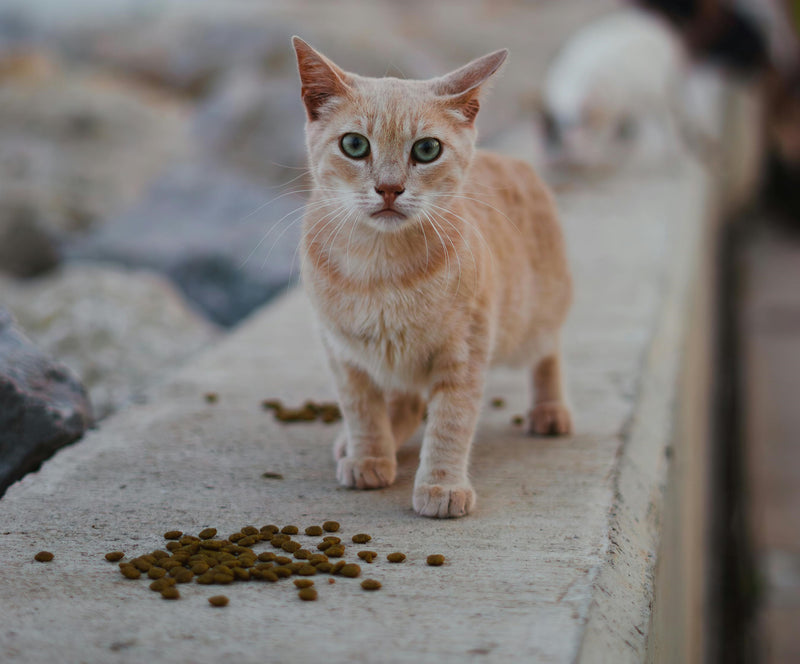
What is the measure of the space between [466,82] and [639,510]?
1153mm

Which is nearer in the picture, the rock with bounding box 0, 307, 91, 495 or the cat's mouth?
the cat's mouth

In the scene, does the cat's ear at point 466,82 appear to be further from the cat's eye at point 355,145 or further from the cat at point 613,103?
the cat at point 613,103

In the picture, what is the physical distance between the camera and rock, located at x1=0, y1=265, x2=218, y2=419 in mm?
3924

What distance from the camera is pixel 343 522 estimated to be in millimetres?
2270

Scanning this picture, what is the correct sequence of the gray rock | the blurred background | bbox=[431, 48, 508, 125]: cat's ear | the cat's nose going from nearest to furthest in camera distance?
the cat's nose < bbox=[431, 48, 508, 125]: cat's ear < the blurred background < the gray rock

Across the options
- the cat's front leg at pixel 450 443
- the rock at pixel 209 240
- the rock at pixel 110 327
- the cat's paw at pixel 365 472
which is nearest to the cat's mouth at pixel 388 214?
the cat's front leg at pixel 450 443

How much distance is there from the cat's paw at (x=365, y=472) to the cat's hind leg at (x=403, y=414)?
0.30 meters

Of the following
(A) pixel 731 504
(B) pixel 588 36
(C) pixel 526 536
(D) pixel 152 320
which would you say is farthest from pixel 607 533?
(B) pixel 588 36

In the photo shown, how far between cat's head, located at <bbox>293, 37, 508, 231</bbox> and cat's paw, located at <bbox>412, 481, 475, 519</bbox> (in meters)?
0.64

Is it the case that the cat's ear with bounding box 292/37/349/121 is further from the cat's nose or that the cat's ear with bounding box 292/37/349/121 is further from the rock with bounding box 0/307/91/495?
the rock with bounding box 0/307/91/495

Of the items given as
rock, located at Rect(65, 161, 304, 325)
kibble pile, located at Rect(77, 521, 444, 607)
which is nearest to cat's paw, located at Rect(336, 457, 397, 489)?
kibble pile, located at Rect(77, 521, 444, 607)

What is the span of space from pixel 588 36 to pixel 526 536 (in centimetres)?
643

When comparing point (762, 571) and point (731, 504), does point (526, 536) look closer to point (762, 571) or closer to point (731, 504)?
point (762, 571)

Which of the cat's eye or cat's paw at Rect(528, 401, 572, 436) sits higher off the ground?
the cat's eye
